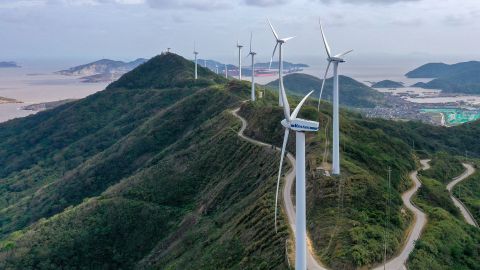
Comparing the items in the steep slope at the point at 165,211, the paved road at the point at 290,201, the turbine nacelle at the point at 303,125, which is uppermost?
the turbine nacelle at the point at 303,125

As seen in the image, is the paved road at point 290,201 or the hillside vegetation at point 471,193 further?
the hillside vegetation at point 471,193

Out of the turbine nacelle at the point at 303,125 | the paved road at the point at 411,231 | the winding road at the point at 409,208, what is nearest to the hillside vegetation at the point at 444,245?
the paved road at the point at 411,231

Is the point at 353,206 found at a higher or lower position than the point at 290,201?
higher

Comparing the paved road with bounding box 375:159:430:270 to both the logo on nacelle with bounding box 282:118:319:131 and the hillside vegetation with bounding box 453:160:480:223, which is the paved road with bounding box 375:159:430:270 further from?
the logo on nacelle with bounding box 282:118:319:131

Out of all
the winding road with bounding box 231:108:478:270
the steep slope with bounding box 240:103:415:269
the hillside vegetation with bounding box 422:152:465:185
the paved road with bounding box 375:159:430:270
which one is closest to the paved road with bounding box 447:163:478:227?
the winding road with bounding box 231:108:478:270

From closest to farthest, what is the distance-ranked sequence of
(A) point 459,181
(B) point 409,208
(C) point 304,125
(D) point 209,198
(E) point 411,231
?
(C) point 304,125
(E) point 411,231
(B) point 409,208
(D) point 209,198
(A) point 459,181

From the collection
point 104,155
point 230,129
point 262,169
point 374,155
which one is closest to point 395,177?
point 374,155

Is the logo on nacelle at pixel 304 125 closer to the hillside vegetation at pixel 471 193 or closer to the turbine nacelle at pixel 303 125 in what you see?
the turbine nacelle at pixel 303 125

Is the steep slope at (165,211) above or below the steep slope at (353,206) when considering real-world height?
below

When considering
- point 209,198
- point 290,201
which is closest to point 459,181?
point 209,198

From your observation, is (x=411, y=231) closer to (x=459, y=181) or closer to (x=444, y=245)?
(x=444, y=245)
